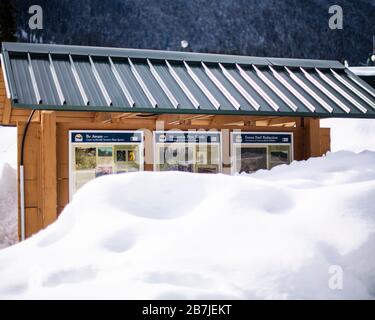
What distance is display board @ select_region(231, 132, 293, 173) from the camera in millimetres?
8625

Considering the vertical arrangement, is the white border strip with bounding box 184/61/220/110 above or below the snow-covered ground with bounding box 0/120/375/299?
above

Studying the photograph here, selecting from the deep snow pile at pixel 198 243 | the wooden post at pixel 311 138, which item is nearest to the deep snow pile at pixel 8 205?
the deep snow pile at pixel 198 243

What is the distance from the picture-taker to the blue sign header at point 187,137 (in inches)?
322

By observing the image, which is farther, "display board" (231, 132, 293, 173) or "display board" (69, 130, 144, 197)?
"display board" (231, 132, 293, 173)

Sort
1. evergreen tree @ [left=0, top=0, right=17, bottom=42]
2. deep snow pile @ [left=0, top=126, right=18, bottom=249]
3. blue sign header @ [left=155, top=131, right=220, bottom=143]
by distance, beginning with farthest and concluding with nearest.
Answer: evergreen tree @ [left=0, top=0, right=17, bottom=42] → deep snow pile @ [left=0, top=126, right=18, bottom=249] → blue sign header @ [left=155, top=131, right=220, bottom=143]

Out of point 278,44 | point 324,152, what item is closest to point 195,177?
point 324,152

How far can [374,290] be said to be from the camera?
4121 mm

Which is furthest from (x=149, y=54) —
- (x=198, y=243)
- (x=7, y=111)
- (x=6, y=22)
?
(x=6, y=22)

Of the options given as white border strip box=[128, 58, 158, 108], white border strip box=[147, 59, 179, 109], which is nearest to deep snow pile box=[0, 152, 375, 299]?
white border strip box=[128, 58, 158, 108]

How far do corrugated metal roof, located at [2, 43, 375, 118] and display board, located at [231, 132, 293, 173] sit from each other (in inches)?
23.7

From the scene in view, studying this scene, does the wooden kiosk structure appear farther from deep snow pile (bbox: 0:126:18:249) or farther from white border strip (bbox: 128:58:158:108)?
deep snow pile (bbox: 0:126:18:249)

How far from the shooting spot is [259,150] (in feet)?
28.9

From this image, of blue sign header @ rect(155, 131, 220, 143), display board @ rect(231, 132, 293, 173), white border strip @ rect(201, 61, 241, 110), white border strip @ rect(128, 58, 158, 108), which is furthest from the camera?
display board @ rect(231, 132, 293, 173)

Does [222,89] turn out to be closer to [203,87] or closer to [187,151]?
[203,87]
